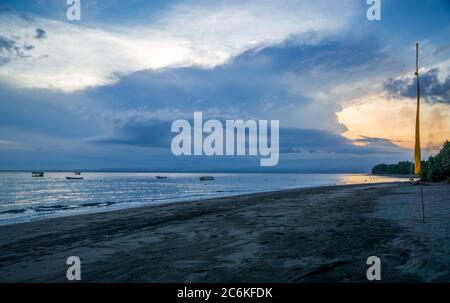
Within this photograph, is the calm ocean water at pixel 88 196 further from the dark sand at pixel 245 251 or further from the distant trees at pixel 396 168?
the distant trees at pixel 396 168

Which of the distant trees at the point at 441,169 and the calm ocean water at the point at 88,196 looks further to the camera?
the distant trees at the point at 441,169

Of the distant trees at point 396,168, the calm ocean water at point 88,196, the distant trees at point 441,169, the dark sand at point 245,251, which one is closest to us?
the dark sand at point 245,251

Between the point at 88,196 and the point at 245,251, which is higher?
the point at 245,251

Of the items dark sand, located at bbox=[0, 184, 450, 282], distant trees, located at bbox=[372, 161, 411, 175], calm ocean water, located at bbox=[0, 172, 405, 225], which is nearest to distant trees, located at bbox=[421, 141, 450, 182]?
calm ocean water, located at bbox=[0, 172, 405, 225]

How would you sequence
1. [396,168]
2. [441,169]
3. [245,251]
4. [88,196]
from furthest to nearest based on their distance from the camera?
[396,168], [441,169], [88,196], [245,251]

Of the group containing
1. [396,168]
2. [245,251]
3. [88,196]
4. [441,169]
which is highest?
[441,169]

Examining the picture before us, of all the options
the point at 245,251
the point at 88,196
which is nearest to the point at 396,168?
the point at 88,196

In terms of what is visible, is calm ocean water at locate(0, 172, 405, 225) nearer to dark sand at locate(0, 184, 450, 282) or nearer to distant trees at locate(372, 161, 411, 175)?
dark sand at locate(0, 184, 450, 282)

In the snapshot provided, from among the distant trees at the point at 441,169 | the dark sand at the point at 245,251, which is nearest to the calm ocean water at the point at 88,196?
the dark sand at the point at 245,251

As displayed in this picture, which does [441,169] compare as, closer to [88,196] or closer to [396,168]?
[88,196]

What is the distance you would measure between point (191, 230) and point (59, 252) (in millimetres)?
4718
